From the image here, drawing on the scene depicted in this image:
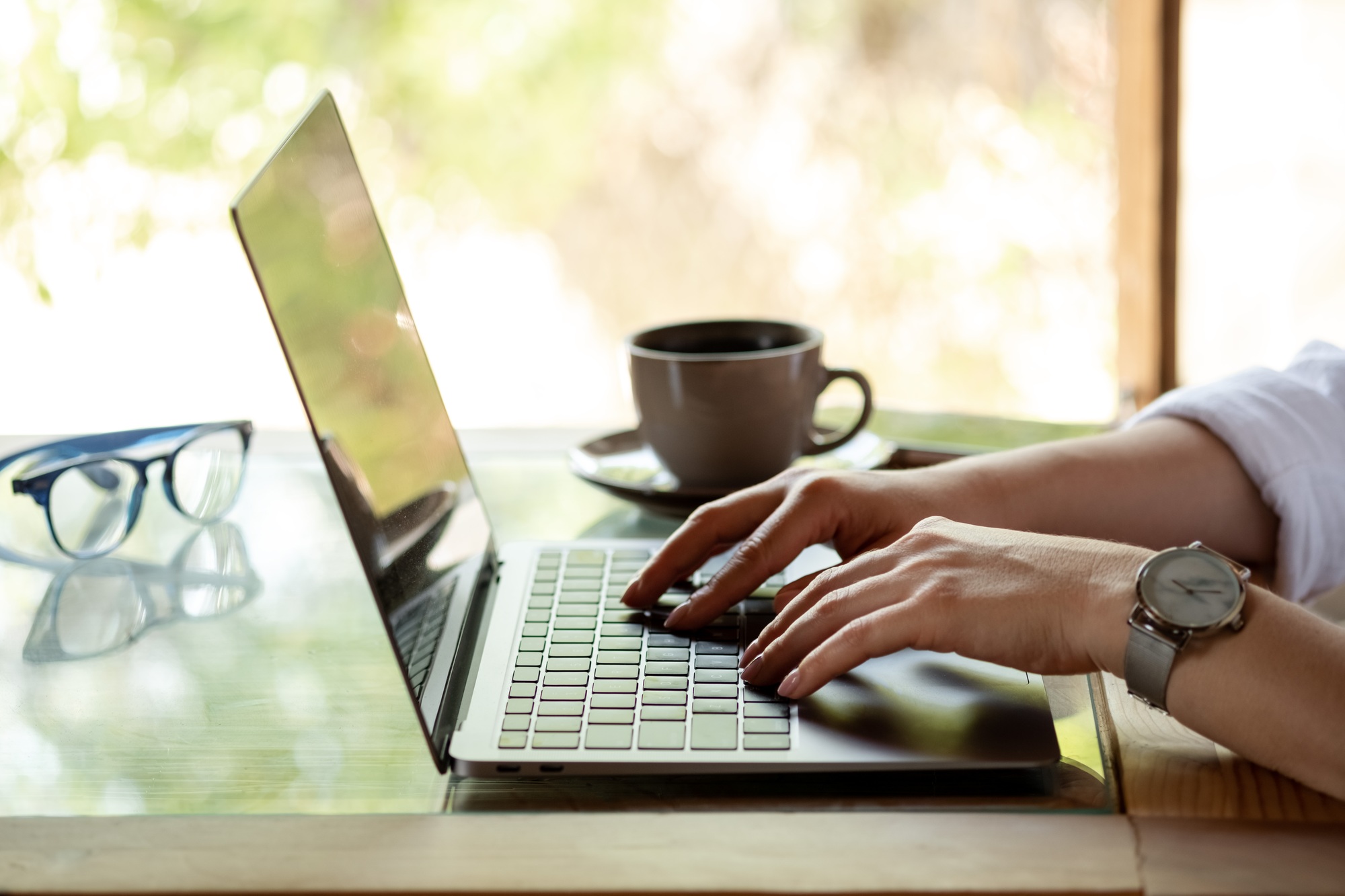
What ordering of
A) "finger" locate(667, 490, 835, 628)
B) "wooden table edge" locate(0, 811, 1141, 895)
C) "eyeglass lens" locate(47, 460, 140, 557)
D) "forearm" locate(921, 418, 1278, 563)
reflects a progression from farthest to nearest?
"eyeglass lens" locate(47, 460, 140, 557), "forearm" locate(921, 418, 1278, 563), "finger" locate(667, 490, 835, 628), "wooden table edge" locate(0, 811, 1141, 895)

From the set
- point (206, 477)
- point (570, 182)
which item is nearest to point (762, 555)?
point (206, 477)

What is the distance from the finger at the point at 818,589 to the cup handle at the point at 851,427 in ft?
1.00

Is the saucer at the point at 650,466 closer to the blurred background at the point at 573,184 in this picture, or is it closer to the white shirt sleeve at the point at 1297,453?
the white shirt sleeve at the point at 1297,453

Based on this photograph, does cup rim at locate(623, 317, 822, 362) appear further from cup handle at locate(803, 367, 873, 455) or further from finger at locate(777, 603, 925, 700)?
finger at locate(777, 603, 925, 700)

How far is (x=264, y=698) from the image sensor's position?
67 cm

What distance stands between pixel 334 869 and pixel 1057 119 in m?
3.62

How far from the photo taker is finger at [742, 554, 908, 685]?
23.2 inches

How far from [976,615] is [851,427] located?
1.27ft

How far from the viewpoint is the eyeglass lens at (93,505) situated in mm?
924

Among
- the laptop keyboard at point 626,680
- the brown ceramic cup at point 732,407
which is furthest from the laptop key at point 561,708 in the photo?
the brown ceramic cup at point 732,407

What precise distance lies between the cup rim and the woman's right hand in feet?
0.41

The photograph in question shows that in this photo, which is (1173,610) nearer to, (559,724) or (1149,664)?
(1149,664)

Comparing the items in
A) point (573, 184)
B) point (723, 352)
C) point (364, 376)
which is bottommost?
point (573, 184)

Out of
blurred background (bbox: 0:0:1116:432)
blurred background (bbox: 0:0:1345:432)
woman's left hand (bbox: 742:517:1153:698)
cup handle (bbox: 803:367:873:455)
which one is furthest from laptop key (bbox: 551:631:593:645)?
blurred background (bbox: 0:0:1116:432)
